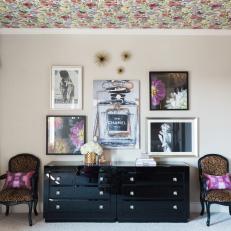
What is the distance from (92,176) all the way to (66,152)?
73 cm

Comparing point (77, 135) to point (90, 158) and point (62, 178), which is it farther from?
point (62, 178)

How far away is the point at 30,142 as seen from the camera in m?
4.88

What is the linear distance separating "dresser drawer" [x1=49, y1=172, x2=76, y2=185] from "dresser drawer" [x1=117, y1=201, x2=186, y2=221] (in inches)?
32.1

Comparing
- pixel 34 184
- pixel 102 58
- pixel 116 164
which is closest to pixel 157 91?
pixel 102 58

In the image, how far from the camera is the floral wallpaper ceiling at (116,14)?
12.6 ft

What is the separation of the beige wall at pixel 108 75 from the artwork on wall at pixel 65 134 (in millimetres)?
87

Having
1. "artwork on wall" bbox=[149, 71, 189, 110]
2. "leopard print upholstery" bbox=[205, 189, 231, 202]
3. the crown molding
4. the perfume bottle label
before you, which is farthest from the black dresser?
the crown molding

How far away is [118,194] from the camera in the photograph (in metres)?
4.33

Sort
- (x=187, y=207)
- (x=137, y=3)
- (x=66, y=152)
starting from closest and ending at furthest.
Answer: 1. (x=137, y=3)
2. (x=187, y=207)
3. (x=66, y=152)

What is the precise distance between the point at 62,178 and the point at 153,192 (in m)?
1.27

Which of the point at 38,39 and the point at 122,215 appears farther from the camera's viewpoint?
the point at 38,39

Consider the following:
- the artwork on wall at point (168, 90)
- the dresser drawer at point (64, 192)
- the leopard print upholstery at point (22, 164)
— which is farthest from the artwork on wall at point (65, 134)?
the artwork on wall at point (168, 90)

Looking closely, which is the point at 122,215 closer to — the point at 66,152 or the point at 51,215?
the point at 51,215

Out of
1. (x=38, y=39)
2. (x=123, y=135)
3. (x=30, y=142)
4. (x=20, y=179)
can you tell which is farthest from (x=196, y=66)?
(x=20, y=179)
